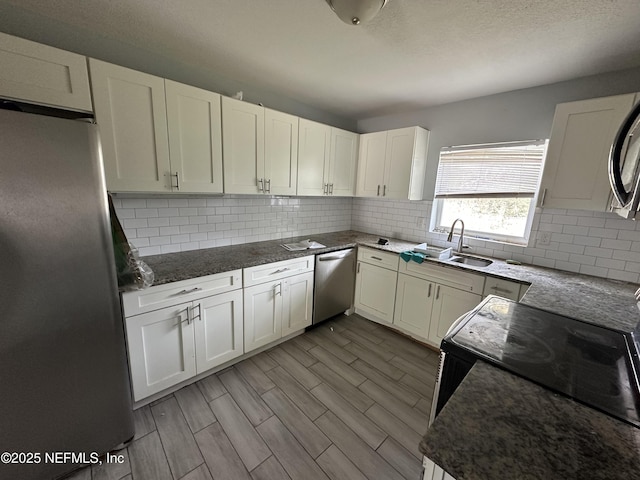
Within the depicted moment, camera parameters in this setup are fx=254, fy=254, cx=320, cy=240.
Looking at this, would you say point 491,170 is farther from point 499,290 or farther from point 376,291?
point 376,291

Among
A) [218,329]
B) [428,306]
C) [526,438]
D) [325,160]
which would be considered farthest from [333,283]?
[526,438]

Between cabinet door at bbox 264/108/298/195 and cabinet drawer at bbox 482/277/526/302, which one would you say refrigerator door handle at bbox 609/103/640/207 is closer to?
cabinet drawer at bbox 482/277/526/302

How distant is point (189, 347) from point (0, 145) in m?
1.44

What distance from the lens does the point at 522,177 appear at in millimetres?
2297

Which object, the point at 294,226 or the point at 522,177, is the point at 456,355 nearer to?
the point at 522,177

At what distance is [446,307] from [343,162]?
192cm

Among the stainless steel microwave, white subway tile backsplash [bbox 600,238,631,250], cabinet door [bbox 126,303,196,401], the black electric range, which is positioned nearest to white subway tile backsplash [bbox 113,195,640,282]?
white subway tile backsplash [bbox 600,238,631,250]

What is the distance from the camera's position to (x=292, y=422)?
5.45 ft

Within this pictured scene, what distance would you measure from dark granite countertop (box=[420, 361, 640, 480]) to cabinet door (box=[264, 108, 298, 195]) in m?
2.12

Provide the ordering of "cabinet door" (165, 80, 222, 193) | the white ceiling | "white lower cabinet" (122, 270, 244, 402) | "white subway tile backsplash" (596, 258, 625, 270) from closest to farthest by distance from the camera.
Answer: the white ceiling
"white lower cabinet" (122, 270, 244, 402)
"cabinet door" (165, 80, 222, 193)
"white subway tile backsplash" (596, 258, 625, 270)

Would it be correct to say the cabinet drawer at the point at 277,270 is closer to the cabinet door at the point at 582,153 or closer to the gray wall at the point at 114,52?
the gray wall at the point at 114,52

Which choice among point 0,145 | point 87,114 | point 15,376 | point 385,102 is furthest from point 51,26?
point 385,102

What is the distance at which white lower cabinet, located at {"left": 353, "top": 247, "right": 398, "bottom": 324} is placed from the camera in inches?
105

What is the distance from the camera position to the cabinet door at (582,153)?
1618mm
